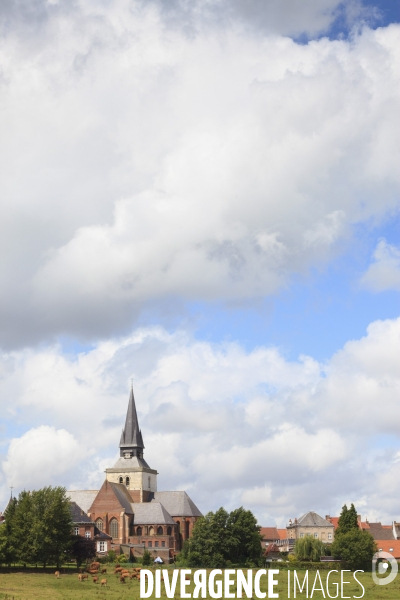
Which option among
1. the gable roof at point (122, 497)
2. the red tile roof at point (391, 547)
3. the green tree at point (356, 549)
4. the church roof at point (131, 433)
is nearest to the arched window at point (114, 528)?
the gable roof at point (122, 497)

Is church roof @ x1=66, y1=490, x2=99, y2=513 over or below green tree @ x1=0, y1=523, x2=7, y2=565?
over

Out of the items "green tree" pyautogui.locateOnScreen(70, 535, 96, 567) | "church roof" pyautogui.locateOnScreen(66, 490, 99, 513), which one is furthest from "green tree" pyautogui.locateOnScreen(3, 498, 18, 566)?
"church roof" pyautogui.locateOnScreen(66, 490, 99, 513)

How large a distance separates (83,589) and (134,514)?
71.2 meters

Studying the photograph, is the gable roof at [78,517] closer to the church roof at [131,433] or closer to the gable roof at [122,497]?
the gable roof at [122,497]

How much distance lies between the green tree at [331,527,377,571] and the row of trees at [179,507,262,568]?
10180 mm

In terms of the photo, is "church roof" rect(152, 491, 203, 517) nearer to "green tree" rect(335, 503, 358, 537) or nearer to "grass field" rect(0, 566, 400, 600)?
"green tree" rect(335, 503, 358, 537)

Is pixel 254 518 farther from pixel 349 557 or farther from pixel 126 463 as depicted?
pixel 126 463

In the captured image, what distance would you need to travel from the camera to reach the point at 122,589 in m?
59.6

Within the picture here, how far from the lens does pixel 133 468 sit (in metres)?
145

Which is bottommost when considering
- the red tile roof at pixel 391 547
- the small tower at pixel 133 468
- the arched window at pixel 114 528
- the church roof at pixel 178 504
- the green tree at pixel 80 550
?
the red tile roof at pixel 391 547

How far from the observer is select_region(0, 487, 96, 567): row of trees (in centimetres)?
7750

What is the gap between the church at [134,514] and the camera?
11419cm

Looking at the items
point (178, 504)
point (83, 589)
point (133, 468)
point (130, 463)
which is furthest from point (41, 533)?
point (130, 463)

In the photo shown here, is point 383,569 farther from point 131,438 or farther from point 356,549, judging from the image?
point 131,438
